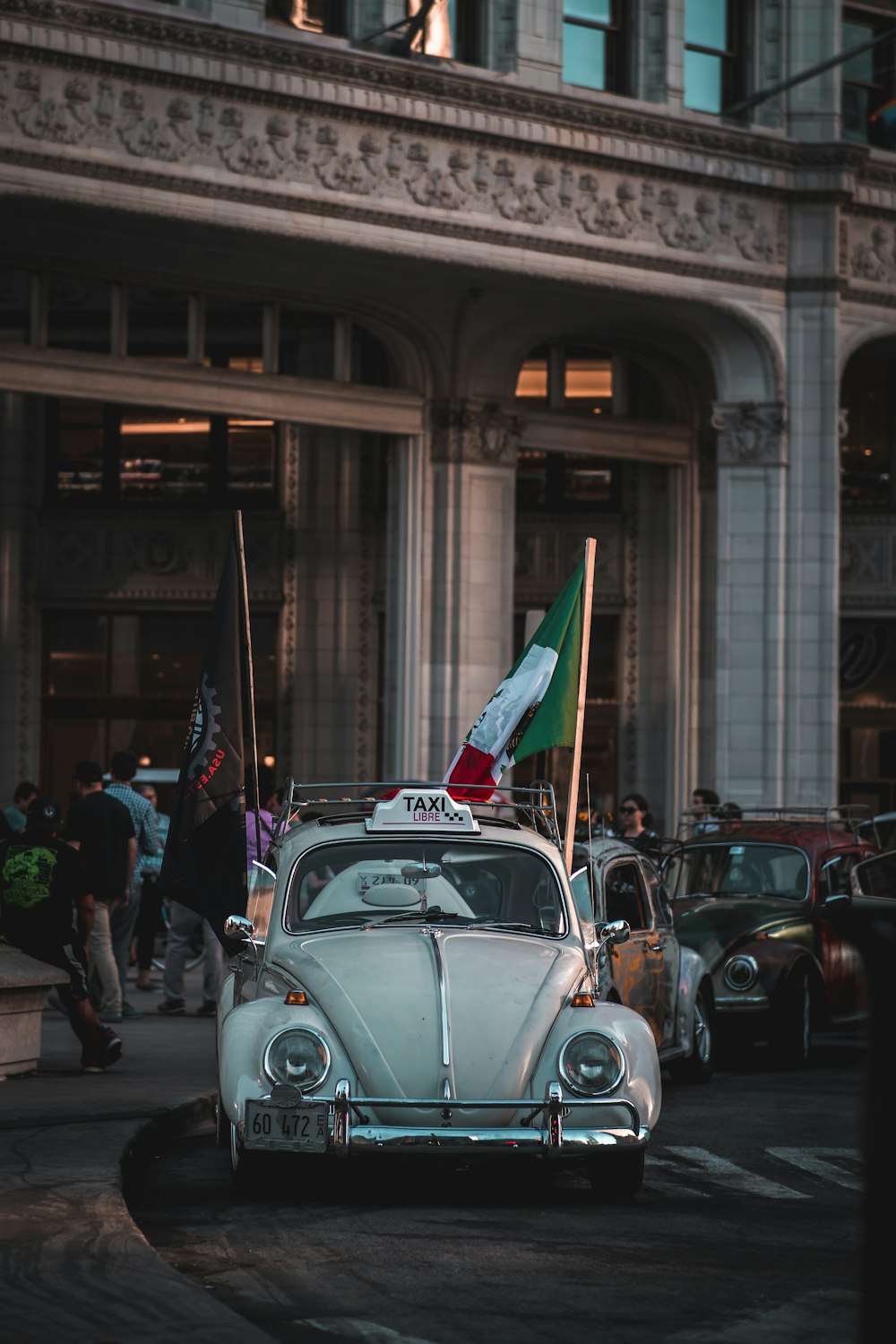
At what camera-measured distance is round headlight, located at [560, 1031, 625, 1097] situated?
8500 mm

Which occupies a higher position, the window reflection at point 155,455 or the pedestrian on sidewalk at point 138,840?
the window reflection at point 155,455

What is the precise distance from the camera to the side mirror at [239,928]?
957 cm

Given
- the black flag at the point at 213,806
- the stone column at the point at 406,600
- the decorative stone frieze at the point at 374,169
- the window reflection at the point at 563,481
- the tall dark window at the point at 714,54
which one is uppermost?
the tall dark window at the point at 714,54

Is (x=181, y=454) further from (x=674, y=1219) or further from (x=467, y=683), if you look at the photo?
(x=674, y=1219)

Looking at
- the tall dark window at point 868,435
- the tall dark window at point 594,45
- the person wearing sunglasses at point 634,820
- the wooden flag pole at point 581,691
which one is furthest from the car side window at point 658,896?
the tall dark window at point 868,435

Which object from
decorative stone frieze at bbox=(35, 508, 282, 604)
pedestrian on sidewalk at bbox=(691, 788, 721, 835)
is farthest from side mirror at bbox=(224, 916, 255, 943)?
decorative stone frieze at bbox=(35, 508, 282, 604)

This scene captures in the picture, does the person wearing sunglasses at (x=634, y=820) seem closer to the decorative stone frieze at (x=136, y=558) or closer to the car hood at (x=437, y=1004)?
the car hood at (x=437, y=1004)

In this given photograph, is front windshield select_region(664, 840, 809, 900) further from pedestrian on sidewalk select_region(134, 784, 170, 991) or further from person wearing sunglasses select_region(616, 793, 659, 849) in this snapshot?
pedestrian on sidewalk select_region(134, 784, 170, 991)

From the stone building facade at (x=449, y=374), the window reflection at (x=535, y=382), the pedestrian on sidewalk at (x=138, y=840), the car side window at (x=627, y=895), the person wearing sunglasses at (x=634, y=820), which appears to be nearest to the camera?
the car side window at (x=627, y=895)

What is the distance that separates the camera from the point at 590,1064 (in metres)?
8.54

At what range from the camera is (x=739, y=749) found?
26.2 m

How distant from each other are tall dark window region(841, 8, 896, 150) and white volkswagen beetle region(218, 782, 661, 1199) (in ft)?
68.6

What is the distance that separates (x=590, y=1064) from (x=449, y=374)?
19.3 metres

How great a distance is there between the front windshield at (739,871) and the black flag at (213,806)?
5.61m
